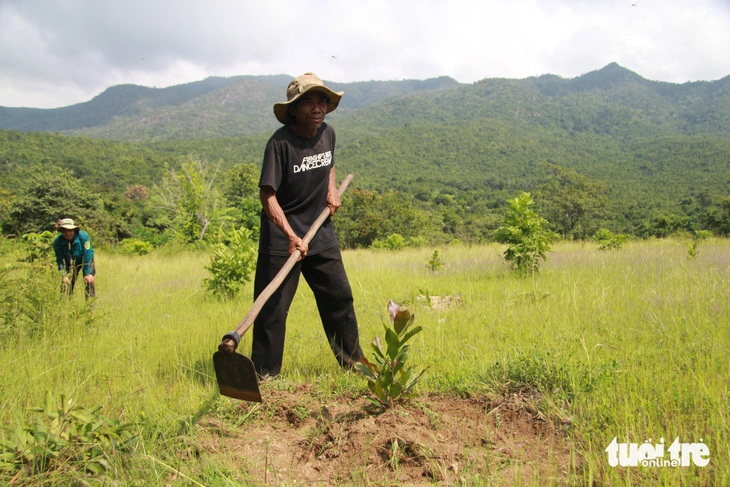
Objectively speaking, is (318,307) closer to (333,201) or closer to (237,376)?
(333,201)

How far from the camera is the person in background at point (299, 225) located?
9.49 feet

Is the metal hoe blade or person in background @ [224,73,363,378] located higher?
person in background @ [224,73,363,378]

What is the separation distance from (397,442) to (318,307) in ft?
4.26

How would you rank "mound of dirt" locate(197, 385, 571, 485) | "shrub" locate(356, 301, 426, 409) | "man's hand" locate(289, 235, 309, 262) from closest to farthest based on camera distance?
"mound of dirt" locate(197, 385, 571, 485)
"shrub" locate(356, 301, 426, 409)
"man's hand" locate(289, 235, 309, 262)

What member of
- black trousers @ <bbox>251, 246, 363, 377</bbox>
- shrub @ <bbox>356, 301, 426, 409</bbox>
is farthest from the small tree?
shrub @ <bbox>356, 301, 426, 409</bbox>

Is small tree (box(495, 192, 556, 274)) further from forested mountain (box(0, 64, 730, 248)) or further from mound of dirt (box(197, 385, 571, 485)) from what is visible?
forested mountain (box(0, 64, 730, 248))

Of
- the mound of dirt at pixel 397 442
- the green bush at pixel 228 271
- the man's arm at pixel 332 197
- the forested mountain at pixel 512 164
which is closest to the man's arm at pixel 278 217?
the man's arm at pixel 332 197

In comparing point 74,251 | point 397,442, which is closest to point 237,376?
point 397,442

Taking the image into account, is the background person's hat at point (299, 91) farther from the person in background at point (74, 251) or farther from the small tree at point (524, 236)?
the person in background at point (74, 251)

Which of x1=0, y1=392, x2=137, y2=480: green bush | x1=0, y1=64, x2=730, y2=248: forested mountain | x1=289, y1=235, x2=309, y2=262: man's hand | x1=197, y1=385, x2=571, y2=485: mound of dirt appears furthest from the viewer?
x1=0, y1=64, x2=730, y2=248: forested mountain

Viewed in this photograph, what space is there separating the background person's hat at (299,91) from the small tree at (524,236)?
12.9ft

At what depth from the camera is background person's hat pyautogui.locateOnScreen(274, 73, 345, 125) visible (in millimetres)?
2848

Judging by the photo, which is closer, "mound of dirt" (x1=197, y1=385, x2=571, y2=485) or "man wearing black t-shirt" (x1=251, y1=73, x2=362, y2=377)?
"mound of dirt" (x1=197, y1=385, x2=571, y2=485)

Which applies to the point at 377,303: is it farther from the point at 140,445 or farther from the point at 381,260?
the point at 381,260
